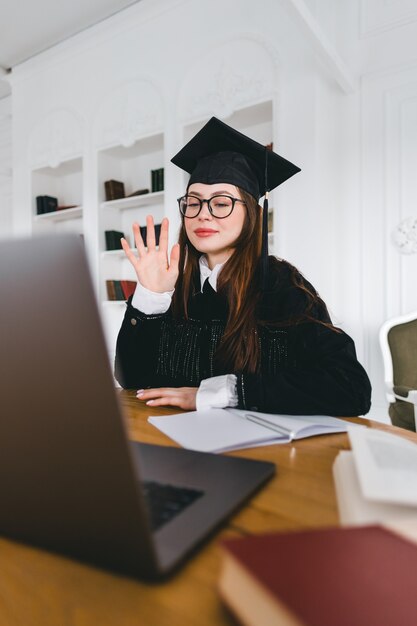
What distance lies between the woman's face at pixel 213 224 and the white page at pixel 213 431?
0.78m

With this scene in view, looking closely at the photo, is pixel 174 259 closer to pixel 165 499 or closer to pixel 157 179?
pixel 165 499

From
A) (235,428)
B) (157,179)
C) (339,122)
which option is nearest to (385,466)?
(235,428)

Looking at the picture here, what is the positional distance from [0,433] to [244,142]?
1416mm

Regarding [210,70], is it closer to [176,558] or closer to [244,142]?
[244,142]

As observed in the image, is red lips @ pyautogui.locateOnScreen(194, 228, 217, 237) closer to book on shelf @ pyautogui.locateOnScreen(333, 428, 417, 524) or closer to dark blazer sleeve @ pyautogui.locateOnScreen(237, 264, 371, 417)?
dark blazer sleeve @ pyautogui.locateOnScreen(237, 264, 371, 417)

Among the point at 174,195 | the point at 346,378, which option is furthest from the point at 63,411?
the point at 174,195

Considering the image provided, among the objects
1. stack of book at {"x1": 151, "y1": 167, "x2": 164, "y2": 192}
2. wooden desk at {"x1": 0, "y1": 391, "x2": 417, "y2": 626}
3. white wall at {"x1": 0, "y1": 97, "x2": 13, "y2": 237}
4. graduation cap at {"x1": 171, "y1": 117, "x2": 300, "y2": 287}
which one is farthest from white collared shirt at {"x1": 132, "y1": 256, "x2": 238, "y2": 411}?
white wall at {"x1": 0, "y1": 97, "x2": 13, "y2": 237}

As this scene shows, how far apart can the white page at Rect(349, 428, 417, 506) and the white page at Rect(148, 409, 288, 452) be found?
184 mm

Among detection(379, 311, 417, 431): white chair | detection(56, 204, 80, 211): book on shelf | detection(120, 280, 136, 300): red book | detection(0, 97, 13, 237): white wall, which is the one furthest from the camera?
detection(0, 97, 13, 237): white wall

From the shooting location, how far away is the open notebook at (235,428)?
745 mm

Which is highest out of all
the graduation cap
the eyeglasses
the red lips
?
the graduation cap

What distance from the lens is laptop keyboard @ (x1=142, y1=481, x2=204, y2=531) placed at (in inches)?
17.0

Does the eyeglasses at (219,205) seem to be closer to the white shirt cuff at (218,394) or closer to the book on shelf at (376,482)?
the white shirt cuff at (218,394)

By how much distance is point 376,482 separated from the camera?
446 millimetres
